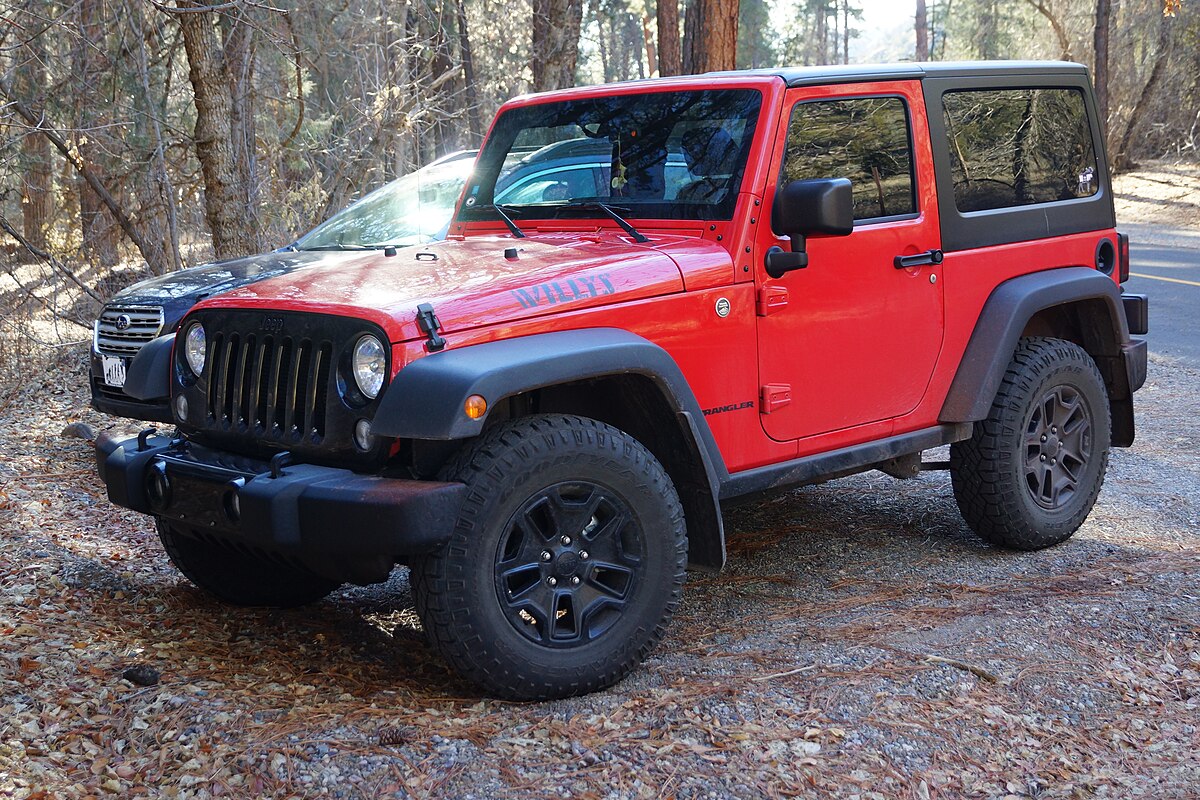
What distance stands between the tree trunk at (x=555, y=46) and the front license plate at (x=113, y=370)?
1030 centimetres

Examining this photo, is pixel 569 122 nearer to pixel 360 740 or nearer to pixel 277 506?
pixel 277 506

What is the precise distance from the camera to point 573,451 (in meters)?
3.62

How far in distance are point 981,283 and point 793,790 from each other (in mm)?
2628

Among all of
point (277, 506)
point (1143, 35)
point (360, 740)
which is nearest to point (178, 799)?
point (360, 740)

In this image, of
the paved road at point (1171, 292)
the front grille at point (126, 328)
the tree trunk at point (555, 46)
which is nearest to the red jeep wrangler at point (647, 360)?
the front grille at point (126, 328)

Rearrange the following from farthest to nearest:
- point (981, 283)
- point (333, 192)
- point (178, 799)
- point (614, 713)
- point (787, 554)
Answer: point (333, 192)
point (787, 554)
point (981, 283)
point (614, 713)
point (178, 799)

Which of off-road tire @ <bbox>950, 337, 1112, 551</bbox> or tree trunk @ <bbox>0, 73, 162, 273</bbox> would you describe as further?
tree trunk @ <bbox>0, 73, 162, 273</bbox>

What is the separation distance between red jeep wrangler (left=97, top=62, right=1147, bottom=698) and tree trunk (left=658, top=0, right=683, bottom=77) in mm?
8950

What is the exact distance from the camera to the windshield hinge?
349cm

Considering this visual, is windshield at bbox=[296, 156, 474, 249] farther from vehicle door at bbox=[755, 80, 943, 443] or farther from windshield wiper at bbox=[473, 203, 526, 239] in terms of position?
vehicle door at bbox=[755, 80, 943, 443]

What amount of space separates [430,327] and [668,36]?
37.1ft

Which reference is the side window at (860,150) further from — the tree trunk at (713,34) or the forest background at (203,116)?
the tree trunk at (713,34)

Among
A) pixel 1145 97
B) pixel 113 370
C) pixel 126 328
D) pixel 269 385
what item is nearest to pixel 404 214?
pixel 126 328

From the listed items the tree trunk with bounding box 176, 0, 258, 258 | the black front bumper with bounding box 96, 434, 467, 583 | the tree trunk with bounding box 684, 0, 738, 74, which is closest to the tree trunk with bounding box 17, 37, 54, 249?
the tree trunk with bounding box 176, 0, 258, 258
